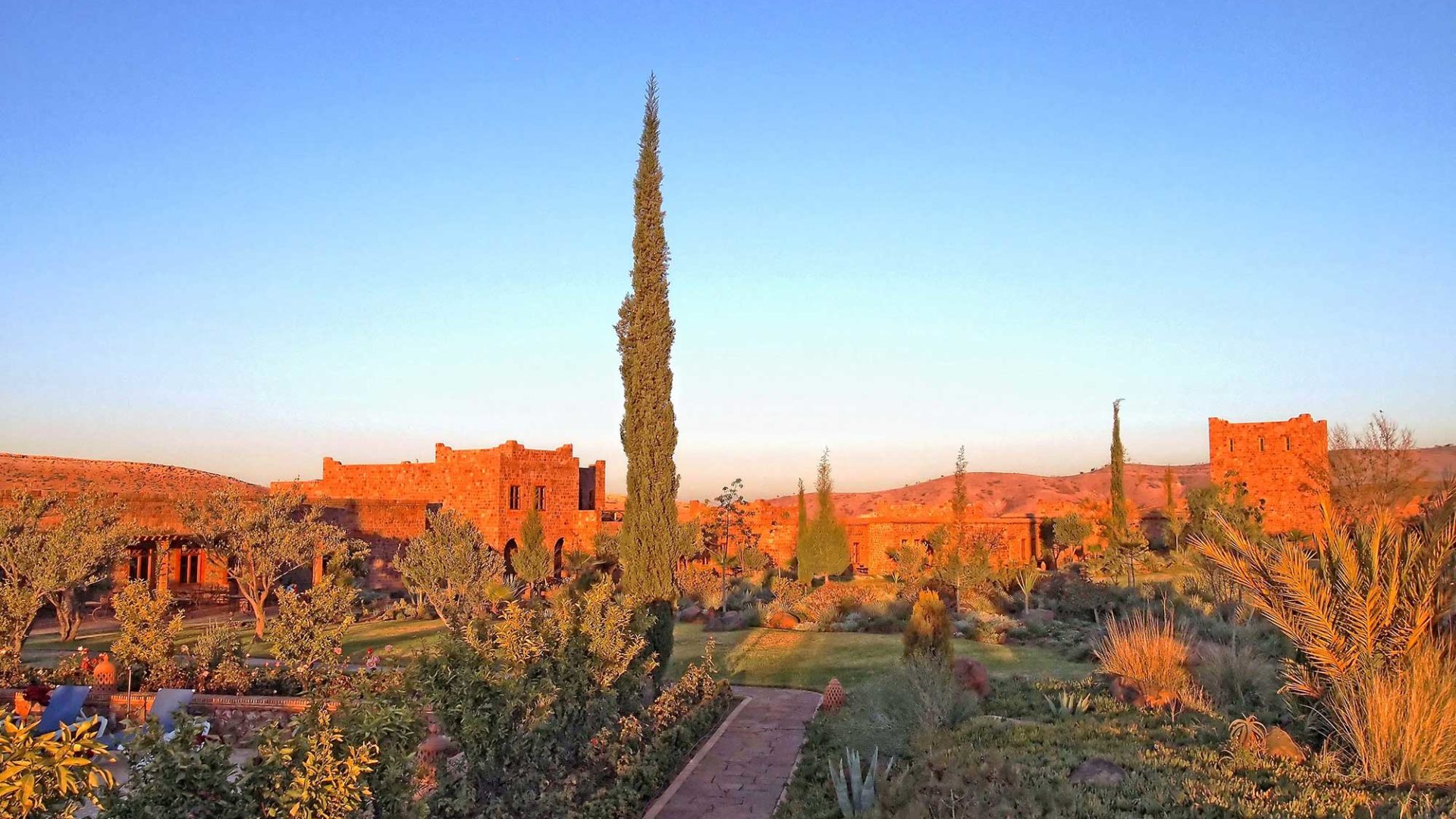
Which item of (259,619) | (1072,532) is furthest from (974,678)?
(1072,532)

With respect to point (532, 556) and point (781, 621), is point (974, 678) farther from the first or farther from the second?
point (532, 556)

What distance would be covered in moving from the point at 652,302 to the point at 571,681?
270 inches

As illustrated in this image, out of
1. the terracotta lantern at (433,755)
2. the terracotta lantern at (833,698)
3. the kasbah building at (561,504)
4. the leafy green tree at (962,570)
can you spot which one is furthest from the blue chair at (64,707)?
the leafy green tree at (962,570)

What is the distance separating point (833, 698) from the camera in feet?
37.6

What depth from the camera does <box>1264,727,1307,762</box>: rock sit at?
6949 mm

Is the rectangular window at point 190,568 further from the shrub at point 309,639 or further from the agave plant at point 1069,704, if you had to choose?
the agave plant at point 1069,704

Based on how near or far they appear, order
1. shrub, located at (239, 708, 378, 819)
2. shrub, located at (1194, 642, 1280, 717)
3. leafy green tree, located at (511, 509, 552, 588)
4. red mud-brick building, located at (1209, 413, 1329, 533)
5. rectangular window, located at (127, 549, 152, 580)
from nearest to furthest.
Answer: shrub, located at (239, 708, 378, 819) → shrub, located at (1194, 642, 1280, 717) → rectangular window, located at (127, 549, 152, 580) → leafy green tree, located at (511, 509, 552, 588) → red mud-brick building, located at (1209, 413, 1329, 533)

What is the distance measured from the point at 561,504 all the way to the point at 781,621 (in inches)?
608

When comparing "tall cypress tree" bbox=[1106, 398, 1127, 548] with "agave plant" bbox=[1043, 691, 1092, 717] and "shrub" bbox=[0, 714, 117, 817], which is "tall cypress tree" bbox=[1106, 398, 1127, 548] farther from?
"shrub" bbox=[0, 714, 117, 817]

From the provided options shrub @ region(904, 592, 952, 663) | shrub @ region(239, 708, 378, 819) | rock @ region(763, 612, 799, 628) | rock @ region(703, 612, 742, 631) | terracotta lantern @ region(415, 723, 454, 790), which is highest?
shrub @ region(239, 708, 378, 819)

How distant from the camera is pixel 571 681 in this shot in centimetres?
800

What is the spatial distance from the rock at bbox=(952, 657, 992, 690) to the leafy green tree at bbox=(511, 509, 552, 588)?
46.5ft

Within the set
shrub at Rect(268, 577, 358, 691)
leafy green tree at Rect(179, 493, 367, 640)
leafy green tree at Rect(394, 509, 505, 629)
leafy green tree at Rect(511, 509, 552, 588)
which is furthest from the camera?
leafy green tree at Rect(511, 509, 552, 588)

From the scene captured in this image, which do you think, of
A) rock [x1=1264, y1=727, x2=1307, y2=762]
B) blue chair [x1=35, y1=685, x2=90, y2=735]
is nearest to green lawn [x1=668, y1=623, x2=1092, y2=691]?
rock [x1=1264, y1=727, x2=1307, y2=762]
